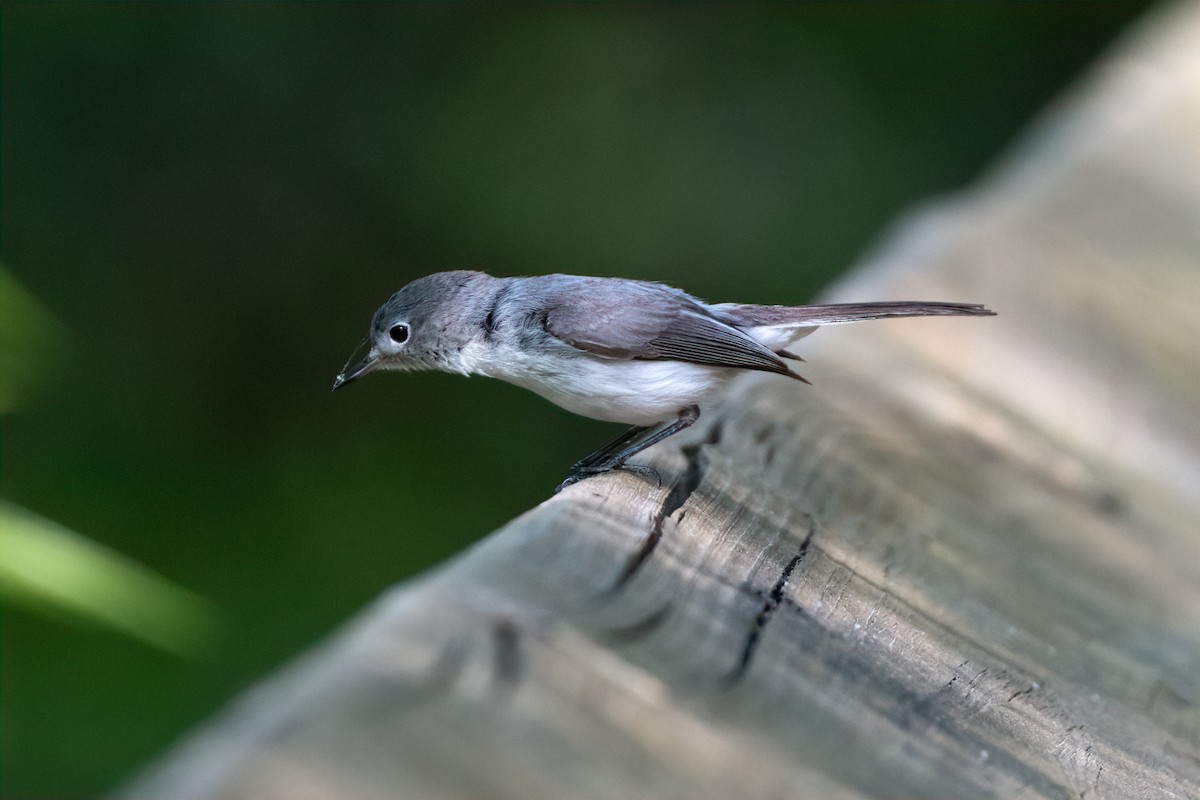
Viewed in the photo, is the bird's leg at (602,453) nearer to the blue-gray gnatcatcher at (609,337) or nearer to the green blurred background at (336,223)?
the blue-gray gnatcatcher at (609,337)

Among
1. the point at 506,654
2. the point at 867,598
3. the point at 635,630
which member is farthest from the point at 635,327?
the point at 506,654

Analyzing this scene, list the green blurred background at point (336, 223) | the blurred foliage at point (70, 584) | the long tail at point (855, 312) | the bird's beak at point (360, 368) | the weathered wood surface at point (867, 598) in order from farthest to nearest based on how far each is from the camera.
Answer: the green blurred background at point (336, 223) → the bird's beak at point (360, 368) → the long tail at point (855, 312) → the blurred foliage at point (70, 584) → the weathered wood surface at point (867, 598)

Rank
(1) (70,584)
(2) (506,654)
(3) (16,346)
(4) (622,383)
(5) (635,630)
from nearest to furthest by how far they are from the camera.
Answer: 1. (2) (506,654)
2. (5) (635,630)
3. (1) (70,584)
4. (4) (622,383)
5. (3) (16,346)

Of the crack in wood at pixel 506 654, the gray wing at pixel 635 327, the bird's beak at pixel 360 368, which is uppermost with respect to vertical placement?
the crack in wood at pixel 506 654

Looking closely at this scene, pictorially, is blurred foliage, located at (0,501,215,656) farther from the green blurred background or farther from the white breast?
the green blurred background

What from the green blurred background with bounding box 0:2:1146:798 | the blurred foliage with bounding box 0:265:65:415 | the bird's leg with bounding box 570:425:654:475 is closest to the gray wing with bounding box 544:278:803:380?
the bird's leg with bounding box 570:425:654:475

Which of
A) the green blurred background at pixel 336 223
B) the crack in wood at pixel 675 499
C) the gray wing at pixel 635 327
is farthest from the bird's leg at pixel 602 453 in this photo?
the green blurred background at pixel 336 223

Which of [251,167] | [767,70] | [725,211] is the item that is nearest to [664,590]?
[251,167]

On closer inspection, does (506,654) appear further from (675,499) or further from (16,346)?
(16,346)
